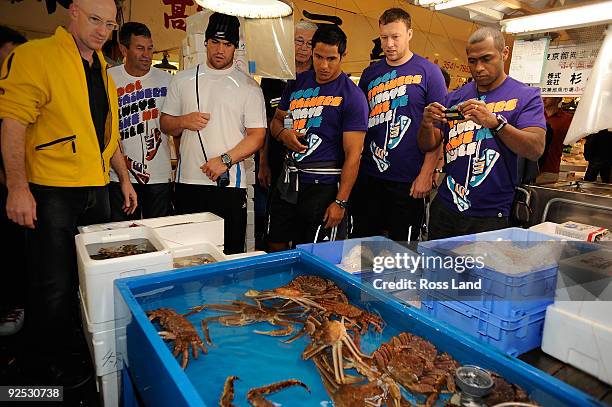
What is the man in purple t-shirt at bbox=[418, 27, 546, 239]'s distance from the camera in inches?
75.0

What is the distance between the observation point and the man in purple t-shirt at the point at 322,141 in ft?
8.05

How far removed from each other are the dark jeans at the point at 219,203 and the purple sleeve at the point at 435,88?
4.25 feet

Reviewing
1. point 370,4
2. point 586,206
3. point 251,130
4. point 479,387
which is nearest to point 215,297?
point 479,387

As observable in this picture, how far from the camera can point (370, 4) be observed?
7.73 meters

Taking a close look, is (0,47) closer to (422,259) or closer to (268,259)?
(268,259)

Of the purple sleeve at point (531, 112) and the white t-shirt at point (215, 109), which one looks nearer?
the purple sleeve at point (531, 112)

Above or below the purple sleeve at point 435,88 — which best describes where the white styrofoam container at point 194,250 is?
below

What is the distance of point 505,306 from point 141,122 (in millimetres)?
2458

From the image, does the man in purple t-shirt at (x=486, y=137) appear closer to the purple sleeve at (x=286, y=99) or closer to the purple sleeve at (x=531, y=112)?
the purple sleeve at (x=531, y=112)

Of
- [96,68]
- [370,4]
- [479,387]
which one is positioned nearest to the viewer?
[479,387]

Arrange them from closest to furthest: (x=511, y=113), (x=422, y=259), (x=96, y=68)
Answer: (x=422, y=259) < (x=511, y=113) < (x=96, y=68)

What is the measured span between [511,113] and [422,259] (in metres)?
0.93

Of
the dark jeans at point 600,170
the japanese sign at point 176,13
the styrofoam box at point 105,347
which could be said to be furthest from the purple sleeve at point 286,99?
the dark jeans at point 600,170
